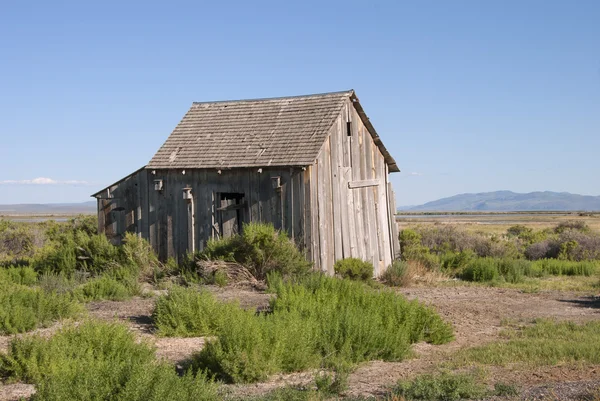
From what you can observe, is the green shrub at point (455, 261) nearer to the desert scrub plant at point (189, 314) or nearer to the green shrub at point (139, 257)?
the green shrub at point (139, 257)

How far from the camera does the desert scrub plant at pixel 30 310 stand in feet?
40.5

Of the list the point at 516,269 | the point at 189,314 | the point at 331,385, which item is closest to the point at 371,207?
the point at 516,269

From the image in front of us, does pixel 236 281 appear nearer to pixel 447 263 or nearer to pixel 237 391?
pixel 447 263

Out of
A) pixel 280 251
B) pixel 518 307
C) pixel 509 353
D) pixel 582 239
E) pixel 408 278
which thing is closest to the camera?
pixel 509 353

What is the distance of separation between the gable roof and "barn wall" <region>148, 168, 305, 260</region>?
31cm

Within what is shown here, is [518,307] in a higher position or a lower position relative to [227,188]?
lower

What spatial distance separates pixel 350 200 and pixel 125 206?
607 centimetres

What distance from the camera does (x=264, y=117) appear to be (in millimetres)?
21203

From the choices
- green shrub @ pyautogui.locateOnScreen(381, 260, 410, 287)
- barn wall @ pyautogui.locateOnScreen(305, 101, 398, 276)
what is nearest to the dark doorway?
barn wall @ pyautogui.locateOnScreen(305, 101, 398, 276)

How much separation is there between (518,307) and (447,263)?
7132 mm

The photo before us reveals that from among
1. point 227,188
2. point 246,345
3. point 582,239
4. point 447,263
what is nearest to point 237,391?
point 246,345

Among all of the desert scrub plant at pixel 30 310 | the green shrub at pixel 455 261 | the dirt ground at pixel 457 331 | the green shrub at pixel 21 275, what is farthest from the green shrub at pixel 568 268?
the desert scrub plant at pixel 30 310

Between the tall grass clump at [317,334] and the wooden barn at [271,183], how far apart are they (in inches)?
208

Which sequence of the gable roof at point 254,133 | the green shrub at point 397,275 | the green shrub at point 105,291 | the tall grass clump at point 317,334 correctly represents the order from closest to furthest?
the tall grass clump at point 317,334
the green shrub at point 105,291
the gable roof at point 254,133
the green shrub at point 397,275
